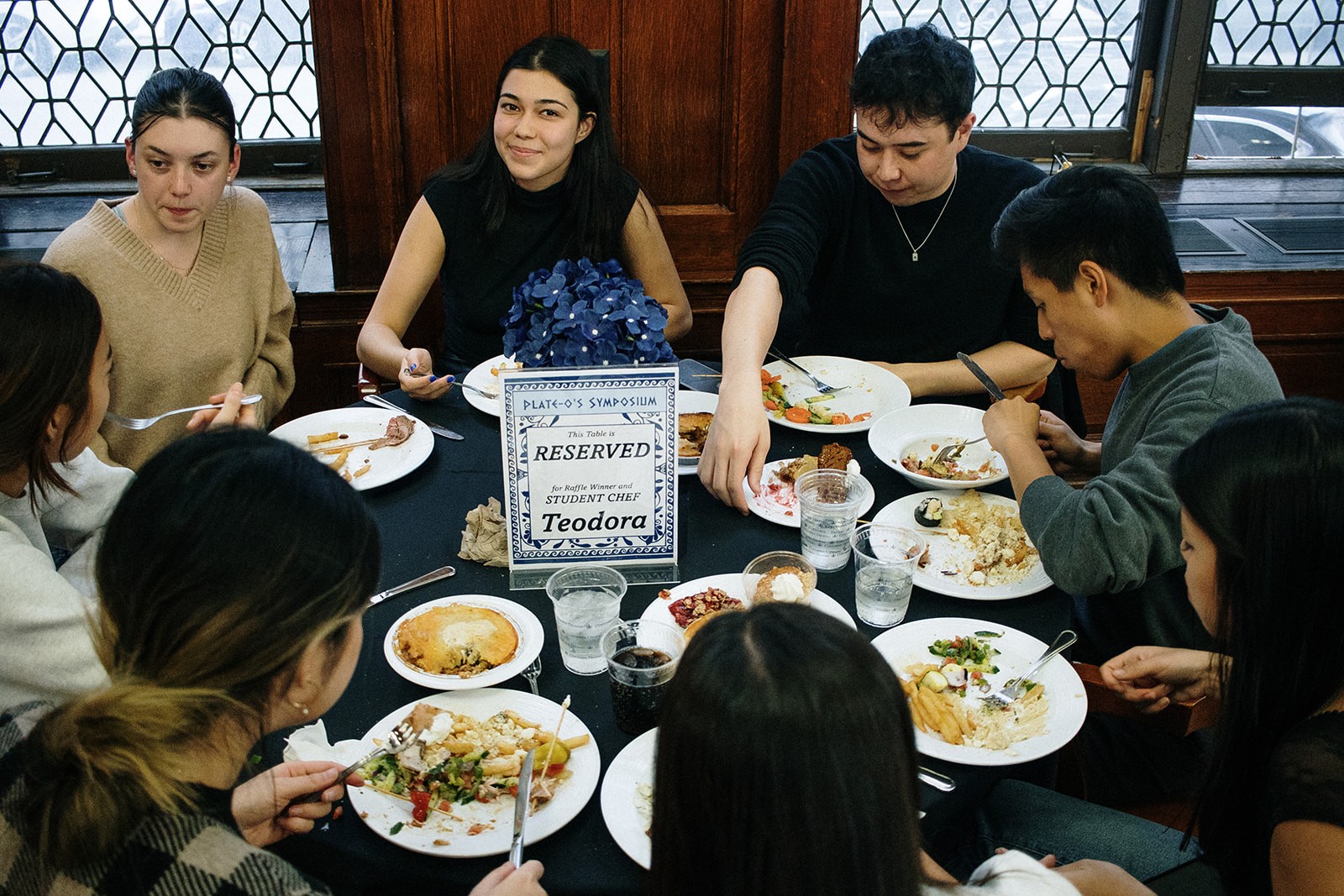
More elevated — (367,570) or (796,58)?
(796,58)

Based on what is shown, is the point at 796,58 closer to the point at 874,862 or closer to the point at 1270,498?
the point at 1270,498

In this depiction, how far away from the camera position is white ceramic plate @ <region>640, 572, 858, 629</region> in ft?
5.61

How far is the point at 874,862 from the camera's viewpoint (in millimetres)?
972

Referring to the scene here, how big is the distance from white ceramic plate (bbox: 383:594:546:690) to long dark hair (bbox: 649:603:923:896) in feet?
2.03

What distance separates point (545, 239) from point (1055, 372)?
1379 millimetres

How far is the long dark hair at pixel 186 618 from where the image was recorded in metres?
1.11

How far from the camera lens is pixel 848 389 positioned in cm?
249

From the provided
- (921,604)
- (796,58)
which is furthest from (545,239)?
(921,604)

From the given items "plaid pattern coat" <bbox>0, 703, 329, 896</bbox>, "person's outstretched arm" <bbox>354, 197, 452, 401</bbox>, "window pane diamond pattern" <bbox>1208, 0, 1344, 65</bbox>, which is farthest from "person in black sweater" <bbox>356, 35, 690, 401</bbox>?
"window pane diamond pattern" <bbox>1208, 0, 1344, 65</bbox>

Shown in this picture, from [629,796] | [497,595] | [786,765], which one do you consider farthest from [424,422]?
[786,765]

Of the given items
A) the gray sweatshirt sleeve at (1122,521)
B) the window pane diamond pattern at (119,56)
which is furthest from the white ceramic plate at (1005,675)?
the window pane diamond pattern at (119,56)

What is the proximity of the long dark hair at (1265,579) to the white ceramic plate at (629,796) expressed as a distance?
73cm

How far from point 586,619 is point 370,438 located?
2.73 feet

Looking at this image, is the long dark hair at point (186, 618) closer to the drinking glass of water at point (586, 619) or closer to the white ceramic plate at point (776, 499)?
the drinking glass of water at point (586, 619)
